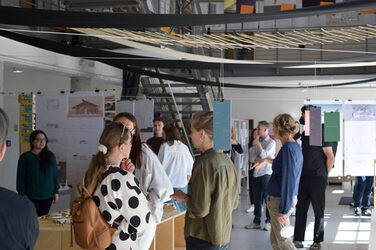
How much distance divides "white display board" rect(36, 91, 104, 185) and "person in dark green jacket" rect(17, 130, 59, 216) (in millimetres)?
1006

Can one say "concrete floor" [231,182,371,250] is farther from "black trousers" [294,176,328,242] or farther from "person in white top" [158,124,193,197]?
"person in white top" [158,124,193,197]

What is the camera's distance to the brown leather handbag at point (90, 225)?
280 cm

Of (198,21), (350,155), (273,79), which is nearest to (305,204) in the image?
(350,155)

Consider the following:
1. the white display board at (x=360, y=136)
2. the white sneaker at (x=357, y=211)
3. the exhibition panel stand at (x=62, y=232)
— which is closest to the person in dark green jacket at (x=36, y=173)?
the exhibition panel stand at (x=62, y=232)

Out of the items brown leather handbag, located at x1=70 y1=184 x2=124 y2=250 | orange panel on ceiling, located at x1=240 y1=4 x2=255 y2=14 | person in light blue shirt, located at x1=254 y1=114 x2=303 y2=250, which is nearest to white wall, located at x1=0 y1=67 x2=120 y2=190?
orange panel on ceiling, located at x1=240 y1=4 x2=255 y2=14

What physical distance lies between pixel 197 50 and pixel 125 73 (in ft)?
5.80

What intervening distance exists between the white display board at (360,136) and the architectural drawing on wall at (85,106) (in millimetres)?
3479

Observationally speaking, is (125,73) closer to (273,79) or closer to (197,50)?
(197,50)

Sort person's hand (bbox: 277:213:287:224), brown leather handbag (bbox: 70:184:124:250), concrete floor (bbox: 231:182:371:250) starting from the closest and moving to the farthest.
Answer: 1. brown leather handbag (bbox: 70:184:124:250)
2. person's hand (bbox: 277:213:287:224)
3. concrete floor (bbox: 231:182:371:250)

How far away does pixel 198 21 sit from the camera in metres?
3.82

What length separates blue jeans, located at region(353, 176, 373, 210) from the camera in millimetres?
9344

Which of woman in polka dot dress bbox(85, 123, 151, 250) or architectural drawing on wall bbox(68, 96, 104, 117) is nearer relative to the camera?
woman in polka dot dress bbox(85, 123, 151, 250)

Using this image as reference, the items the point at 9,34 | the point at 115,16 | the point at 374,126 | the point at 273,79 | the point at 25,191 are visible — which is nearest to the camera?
the point at 115,16

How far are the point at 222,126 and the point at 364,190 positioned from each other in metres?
6.46
